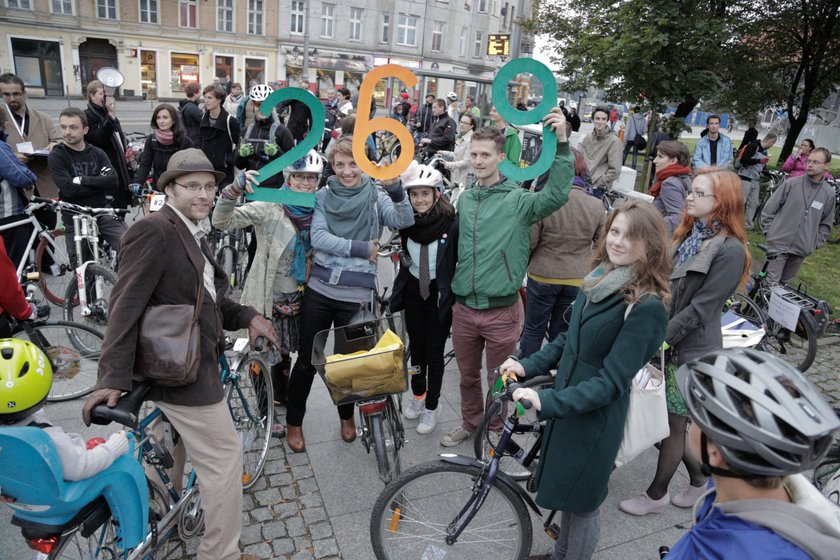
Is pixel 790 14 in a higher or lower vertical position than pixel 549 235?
higher

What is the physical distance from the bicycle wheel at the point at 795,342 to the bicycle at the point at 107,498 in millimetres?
5301

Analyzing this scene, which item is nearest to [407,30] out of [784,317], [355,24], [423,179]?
[355,24]

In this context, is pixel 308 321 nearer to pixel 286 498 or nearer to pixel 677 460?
pixel 286 498


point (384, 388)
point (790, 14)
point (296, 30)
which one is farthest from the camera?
point (296, 30)

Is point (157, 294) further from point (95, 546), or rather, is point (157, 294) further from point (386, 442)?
point (386, 442)

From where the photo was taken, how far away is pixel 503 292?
3705 millimetres

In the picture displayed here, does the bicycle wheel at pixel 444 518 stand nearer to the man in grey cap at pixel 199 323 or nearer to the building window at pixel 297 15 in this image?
the man in grey cap at pixel 199 323

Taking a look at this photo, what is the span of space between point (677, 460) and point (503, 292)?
147cm

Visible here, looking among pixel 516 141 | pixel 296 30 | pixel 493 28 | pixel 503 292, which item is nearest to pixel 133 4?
pixel 296 30

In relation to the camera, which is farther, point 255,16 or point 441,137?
point 255,16

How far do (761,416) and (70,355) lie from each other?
4.82 metres

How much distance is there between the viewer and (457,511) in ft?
9.27

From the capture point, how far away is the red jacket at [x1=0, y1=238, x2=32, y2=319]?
11.1 ft

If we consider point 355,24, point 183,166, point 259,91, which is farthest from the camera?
point 355,24
